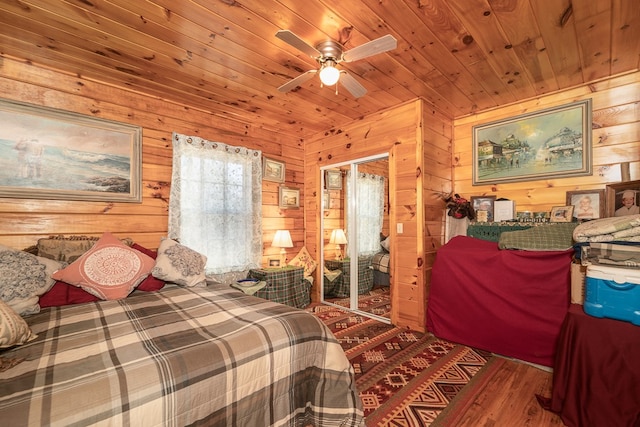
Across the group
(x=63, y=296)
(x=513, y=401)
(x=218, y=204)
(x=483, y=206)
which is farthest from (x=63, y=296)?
(x=483, y=206)

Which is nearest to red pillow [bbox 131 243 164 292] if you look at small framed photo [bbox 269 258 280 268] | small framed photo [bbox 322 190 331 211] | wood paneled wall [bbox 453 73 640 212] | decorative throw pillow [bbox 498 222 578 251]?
small framed photo [bbox 269 258 280 268]

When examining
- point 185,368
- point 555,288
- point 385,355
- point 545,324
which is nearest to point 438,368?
point 385,355

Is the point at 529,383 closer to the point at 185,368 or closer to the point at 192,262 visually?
the point at 185,368

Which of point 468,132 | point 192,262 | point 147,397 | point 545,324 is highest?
point 468,132

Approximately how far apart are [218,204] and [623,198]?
146 inches

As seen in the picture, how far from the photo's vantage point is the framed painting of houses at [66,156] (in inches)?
85.2

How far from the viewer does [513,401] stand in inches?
70.3

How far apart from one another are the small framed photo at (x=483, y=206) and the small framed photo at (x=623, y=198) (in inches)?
35.3

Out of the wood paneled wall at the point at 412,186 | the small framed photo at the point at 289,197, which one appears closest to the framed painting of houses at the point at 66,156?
the small framed photo at the point at 289,197

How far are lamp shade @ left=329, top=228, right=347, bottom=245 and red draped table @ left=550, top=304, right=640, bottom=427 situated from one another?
2.36m

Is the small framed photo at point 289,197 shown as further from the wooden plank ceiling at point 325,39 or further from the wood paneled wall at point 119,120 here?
the wooden plank ceiling at point 325,39

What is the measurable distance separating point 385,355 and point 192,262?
1824mm

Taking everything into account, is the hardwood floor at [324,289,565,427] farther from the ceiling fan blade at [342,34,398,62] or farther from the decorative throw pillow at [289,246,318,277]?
the decorative throw pillow at [289,246,318,277]

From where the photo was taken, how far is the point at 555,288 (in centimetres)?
212
